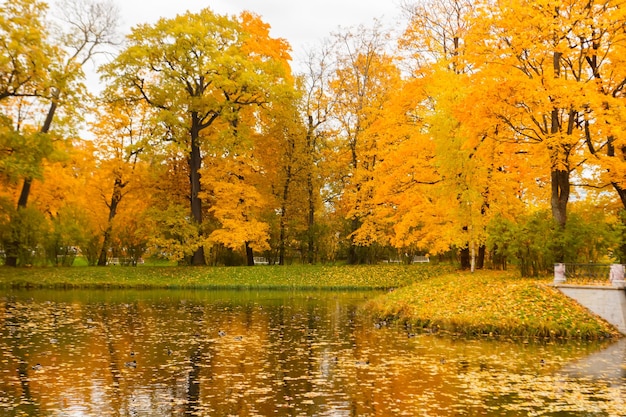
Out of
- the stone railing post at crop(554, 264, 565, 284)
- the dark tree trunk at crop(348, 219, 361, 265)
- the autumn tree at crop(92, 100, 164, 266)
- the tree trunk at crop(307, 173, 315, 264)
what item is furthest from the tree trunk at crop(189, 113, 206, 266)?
the stone railing post at crop(554, 264, 565, 284)

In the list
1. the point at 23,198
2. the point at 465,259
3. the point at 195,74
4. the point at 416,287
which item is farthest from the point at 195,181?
the point at 416,287

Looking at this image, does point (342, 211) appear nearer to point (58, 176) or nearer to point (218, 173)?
point (218, 173)

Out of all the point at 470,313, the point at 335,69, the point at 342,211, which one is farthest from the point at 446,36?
the point at 470,313

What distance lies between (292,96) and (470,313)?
25327 millimetres

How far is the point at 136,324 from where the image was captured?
20.9 metres

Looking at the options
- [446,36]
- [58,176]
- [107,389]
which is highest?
[446,36]

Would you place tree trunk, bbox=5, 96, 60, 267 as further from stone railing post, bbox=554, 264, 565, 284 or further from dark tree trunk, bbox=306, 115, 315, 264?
stone railing post, bbox=554, 264, 565, 284

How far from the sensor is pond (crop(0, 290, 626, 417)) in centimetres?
1055

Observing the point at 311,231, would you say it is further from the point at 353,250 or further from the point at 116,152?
the point at 116,152

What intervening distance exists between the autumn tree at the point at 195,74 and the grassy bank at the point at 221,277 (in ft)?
12.4

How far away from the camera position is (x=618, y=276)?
19.4m

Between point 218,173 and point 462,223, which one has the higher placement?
point 218,173

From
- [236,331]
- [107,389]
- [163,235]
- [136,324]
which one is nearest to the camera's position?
[107,389]

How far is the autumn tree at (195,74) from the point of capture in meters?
39.7
